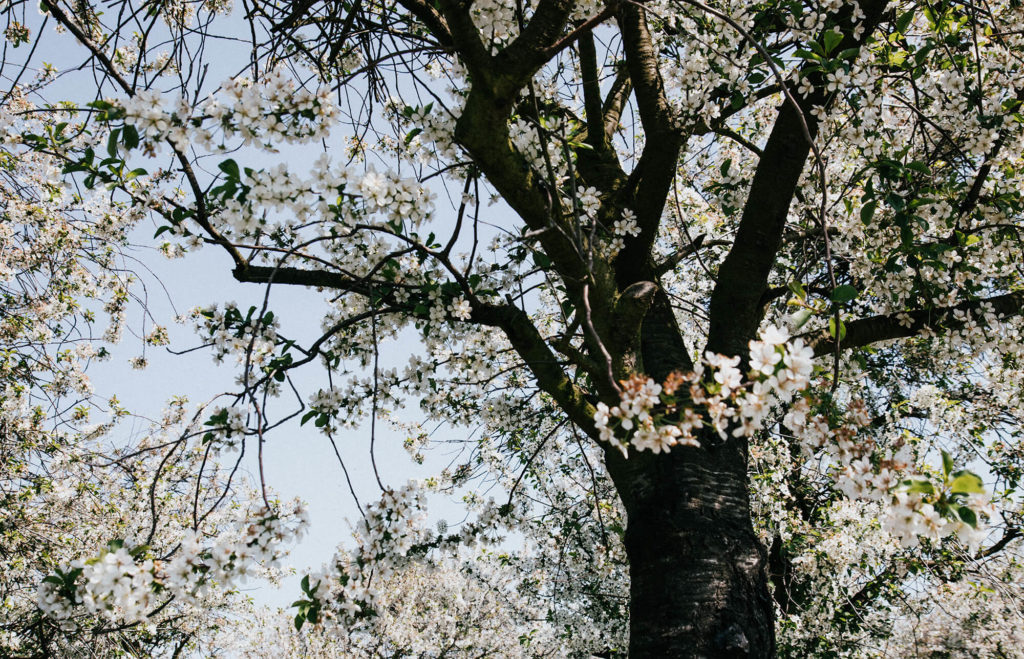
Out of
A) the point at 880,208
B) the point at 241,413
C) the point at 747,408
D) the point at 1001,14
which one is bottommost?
the point at 747,408

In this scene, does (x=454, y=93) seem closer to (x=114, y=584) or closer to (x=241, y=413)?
(x=241, y=413)

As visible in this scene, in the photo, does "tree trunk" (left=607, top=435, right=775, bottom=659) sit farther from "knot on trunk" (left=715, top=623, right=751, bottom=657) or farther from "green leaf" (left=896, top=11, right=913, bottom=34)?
"green leaf" (left=896, top=11, right=913, bottom=34)

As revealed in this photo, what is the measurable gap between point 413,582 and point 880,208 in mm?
11012

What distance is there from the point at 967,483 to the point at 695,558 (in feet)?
4.05

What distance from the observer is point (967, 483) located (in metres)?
1.30

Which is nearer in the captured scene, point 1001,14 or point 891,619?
point 1001,14

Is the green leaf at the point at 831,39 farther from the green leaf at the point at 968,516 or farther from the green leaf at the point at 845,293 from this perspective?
the green leaf at the point at 968,516

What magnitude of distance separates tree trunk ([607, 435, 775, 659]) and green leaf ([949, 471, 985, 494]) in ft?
3.81

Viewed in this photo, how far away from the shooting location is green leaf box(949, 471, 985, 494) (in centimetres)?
128

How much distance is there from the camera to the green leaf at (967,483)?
4.20ft

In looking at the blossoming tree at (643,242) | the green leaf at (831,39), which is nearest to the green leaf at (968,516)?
the blossoming tree at (643,242)

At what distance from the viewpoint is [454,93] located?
10.2 feet

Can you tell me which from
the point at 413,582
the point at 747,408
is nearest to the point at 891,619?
the point at 747,408

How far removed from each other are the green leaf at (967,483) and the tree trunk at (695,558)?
3.81 ft
